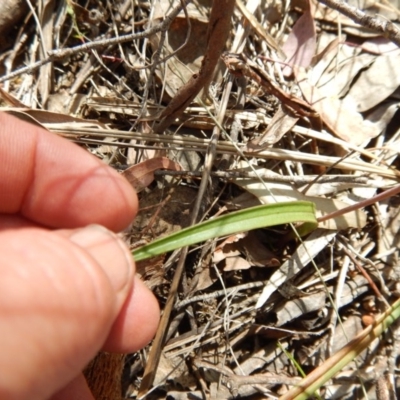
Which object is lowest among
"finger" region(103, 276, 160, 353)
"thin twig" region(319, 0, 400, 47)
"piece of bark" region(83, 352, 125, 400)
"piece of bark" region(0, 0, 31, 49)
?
"piece of bark" region(83, 352, 125, 400)

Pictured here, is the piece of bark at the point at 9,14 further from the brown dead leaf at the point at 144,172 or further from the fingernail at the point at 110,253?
the fingernail at the point at 110,253

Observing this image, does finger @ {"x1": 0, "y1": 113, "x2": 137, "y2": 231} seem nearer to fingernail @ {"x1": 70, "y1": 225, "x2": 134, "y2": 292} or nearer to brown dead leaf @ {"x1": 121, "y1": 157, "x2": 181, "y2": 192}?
fingernail @ {"x1": 70, "y1": 225, "x2": 134, "y2": 292}

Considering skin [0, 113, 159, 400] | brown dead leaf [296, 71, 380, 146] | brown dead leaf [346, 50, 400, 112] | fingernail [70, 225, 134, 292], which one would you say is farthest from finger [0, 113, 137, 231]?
brown dead leaf [346, 50, 400, 112]

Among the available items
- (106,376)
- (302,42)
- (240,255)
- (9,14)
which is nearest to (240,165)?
(240,255)

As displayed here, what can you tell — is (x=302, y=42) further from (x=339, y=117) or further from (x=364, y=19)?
(x=364, y=19)

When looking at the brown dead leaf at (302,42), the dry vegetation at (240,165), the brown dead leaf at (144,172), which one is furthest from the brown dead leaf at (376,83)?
the brown dead leaf at (144,172)
